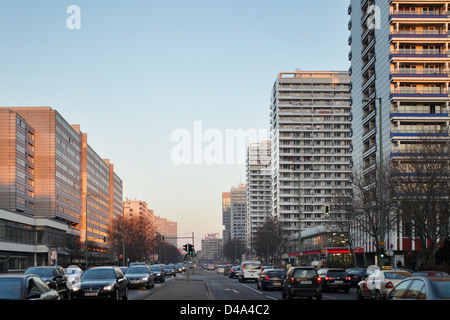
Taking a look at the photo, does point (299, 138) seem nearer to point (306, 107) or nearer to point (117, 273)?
point (306, 107)

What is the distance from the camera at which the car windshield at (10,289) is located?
12453 millimetres

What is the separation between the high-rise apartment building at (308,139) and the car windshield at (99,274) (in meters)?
143

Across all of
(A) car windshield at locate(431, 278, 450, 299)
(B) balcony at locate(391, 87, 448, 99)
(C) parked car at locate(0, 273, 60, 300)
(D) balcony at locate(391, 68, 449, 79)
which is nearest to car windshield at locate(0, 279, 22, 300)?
(C) parked car at locate(0, 273, 60, 300)

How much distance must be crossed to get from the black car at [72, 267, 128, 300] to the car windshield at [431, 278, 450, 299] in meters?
13.5

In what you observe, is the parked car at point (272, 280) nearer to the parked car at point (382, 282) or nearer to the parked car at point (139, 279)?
the parked car at point (139, 279)

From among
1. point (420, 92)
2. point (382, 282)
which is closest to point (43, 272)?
point (382, 282)

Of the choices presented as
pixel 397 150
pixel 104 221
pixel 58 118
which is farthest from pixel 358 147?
pixel 104 221

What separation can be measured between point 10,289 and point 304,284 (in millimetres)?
16266

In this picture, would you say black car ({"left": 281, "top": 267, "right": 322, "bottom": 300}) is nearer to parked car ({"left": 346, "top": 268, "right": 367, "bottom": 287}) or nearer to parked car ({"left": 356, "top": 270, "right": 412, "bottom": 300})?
parked car ({"left": 356, "top": 270, "right": 412, "bottom": 300})

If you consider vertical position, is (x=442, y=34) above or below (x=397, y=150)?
above

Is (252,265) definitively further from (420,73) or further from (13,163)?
(13,163)

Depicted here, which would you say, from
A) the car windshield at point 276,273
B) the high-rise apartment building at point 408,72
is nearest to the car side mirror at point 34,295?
the car windshield at point 276,273

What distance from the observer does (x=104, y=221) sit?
183250mm
